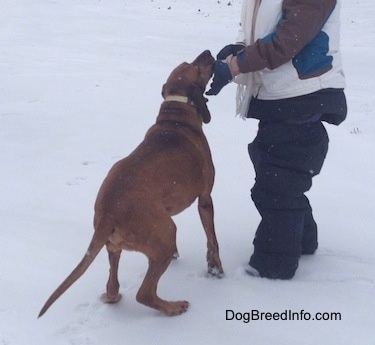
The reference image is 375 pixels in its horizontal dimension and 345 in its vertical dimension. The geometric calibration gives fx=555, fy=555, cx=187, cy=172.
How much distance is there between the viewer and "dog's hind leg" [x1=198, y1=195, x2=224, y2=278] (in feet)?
10.1

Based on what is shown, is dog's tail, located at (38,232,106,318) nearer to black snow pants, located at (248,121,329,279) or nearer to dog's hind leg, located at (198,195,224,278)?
dog's hind leg, located at (198,195,224,278)

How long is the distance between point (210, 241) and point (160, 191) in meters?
0.55

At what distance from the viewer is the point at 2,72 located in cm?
751

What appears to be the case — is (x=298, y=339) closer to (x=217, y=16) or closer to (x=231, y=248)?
(x=231, y=248)

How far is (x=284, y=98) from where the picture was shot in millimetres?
2877

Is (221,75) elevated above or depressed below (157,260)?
above

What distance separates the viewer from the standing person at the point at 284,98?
2.67 meters

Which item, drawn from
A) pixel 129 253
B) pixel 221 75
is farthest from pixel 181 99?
pixel 129 253

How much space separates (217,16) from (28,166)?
9.42m

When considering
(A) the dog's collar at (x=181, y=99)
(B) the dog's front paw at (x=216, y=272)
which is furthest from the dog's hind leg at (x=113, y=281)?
(A) the dog's collar at (x=181, y=99)

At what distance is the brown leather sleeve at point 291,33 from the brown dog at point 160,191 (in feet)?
Result: 1.52

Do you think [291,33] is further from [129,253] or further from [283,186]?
[129,253]

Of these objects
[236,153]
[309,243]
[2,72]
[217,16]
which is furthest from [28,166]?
[217,16]

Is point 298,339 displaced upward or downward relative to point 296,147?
downward
